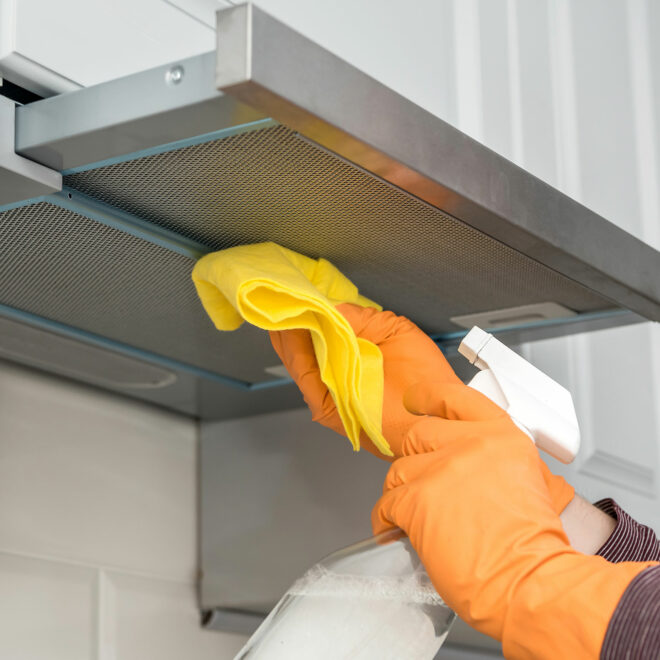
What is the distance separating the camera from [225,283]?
63cm

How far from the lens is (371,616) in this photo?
0.61 meters

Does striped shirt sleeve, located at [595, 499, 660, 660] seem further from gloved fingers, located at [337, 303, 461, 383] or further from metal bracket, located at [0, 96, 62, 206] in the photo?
metal bracket, located at [0, 96, 62, 206]

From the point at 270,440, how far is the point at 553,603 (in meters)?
0.59

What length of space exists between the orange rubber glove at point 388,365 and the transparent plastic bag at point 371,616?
0.10 m

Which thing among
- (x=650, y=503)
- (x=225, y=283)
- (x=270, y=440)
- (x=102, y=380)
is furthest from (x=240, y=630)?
(x=225, y=283)

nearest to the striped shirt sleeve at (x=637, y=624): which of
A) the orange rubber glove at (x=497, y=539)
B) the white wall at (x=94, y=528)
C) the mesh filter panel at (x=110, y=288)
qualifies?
the orange rubber glove at (x=497, y=539)

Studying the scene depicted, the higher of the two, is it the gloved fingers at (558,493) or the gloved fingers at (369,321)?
the gloved fingers at (369,321)

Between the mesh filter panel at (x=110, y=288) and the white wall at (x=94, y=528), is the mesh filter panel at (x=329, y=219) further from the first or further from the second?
the white wall at (x=94, y=528)

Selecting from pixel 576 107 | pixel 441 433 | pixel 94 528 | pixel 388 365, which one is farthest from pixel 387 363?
pixel 576 107

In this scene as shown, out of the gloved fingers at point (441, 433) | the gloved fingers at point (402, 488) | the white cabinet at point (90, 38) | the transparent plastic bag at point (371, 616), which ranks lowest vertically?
the transparent plastic bag at point (371, 616)

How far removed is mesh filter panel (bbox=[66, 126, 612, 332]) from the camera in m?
0.57

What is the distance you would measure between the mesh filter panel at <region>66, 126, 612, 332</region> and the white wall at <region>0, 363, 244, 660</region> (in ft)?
1.19

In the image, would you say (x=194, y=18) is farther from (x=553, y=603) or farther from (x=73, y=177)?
(x=553, y=603)

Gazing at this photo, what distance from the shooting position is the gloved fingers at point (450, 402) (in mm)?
631
